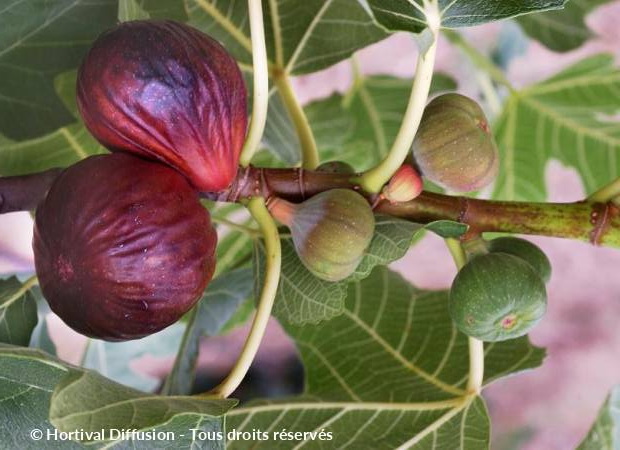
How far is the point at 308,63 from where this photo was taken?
0.95 m

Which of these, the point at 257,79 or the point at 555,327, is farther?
the point at 555,327

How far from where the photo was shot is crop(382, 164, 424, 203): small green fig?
2.38 feet

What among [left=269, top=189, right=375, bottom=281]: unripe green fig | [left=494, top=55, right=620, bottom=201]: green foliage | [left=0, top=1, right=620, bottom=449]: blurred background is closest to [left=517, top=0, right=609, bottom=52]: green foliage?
[left=494, top=55, right=620, bottom=201]: green foliage

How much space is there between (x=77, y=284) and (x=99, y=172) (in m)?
0.09

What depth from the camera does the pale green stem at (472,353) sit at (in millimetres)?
785

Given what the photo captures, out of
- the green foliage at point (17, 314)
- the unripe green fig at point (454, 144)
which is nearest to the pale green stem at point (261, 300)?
the unripe green fig at point (454, 144)

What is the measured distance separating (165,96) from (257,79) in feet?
0.29

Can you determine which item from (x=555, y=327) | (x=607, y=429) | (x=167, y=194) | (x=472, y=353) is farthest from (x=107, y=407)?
(x=555, y=327)

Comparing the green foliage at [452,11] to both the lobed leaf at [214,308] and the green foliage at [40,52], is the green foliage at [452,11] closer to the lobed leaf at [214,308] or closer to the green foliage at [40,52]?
the green foliage at [40,52]

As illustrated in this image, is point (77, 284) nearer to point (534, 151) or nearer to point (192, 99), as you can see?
point (192, 99)

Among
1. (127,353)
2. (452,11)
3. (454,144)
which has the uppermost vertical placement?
(452,11)

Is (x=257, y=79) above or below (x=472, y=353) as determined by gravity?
above

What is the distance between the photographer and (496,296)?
72 cm

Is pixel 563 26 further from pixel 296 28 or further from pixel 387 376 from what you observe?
pixel 387 376
